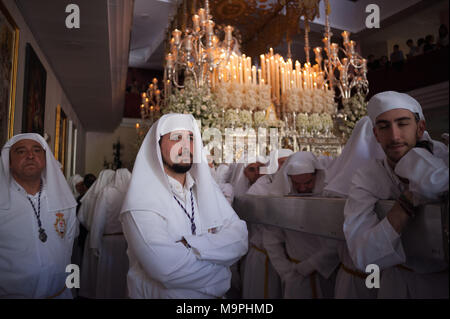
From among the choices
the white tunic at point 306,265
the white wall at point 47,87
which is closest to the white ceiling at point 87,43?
the white wall at point 47,87

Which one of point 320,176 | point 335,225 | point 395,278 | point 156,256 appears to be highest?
point 320,176

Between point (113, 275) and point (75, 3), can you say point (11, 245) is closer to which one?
point (113, 275)

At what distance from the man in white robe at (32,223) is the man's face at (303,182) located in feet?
5.84

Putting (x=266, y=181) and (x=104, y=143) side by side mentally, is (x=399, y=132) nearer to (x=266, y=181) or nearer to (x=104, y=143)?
(x=266, y=181)

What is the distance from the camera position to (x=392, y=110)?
139cm

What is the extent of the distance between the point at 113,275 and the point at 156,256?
3082mm

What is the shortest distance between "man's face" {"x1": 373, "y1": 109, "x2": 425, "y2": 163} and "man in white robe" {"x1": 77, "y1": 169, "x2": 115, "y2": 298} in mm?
3798

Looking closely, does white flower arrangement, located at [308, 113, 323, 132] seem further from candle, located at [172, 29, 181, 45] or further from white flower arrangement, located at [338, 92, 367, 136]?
candle, located at [172, 29, 181, 45]

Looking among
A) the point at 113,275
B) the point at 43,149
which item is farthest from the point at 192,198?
the point at 113,275

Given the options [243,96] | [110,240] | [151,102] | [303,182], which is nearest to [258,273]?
[303,182]

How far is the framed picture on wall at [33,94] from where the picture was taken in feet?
12.3

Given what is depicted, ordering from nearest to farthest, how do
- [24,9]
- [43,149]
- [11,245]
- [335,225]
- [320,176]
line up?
[335,225]
[11,245]
[43,149]
[320,176]
[24,9]

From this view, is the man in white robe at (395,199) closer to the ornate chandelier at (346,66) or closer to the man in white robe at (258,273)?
the man in white robe at (258,273)

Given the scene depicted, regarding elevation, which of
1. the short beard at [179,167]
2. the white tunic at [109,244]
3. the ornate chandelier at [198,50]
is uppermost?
the ornate chandelier at [198,50]
